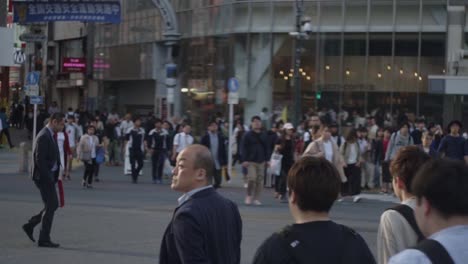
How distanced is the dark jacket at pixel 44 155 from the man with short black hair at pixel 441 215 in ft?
31.2

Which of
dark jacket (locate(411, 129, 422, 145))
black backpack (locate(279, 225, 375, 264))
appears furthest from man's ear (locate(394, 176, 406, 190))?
dark jacket (locate(411, 129, 422, 145))

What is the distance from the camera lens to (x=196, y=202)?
5453 mm

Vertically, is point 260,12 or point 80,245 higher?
point 260,12

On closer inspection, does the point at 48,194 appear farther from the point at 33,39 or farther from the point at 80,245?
the point at 33,39

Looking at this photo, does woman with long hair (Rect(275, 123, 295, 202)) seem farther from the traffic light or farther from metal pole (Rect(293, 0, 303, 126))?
the traffic light

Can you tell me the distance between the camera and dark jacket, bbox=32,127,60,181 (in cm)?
1245

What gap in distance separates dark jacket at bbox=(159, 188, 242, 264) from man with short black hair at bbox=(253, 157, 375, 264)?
3.66ft

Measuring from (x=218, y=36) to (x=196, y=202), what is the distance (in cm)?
3502

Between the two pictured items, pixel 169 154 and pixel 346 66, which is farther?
pixel 346 66

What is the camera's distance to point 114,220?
51.1 feet

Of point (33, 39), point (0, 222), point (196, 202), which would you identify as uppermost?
point (33, 39)

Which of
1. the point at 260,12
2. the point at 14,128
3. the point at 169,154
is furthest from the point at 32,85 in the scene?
the point at 14,128

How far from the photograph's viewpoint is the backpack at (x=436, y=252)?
3174 millimetres

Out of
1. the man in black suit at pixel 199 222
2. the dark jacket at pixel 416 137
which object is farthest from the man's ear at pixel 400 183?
the dark jacket at pixel 416 137
